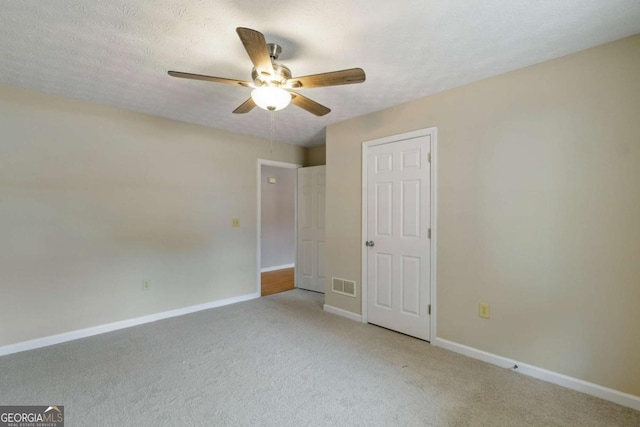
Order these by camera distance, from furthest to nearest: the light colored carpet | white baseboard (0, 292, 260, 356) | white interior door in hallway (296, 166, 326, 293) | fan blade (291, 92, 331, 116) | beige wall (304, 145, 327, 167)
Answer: beige wall (304, 145, 327, 167)
white interior door in hallway (296, 166, 326, 293)
white baseboard (0, 292, 260, 356)
fan blade (291, 92, 331, 116)
the light colored carpet

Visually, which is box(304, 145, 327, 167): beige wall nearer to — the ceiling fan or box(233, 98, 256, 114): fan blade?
box(233, 98, 256, 114): fan blade

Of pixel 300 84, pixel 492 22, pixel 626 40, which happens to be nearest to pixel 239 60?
pixel 300 84

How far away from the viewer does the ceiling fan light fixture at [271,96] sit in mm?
1840

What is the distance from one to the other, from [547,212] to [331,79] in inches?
74.3

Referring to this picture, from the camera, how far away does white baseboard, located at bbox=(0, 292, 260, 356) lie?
8.63ft

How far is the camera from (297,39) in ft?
6.26

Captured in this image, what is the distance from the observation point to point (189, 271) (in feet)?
12.2

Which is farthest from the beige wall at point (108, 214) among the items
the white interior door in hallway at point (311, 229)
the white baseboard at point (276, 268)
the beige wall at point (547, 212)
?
the beige wall at point (547, 212)

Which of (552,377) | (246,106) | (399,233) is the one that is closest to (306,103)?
(246,106)

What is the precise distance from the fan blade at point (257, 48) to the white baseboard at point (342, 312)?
278 centimetres

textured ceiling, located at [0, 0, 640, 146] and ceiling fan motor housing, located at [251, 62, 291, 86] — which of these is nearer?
textured ceiling, located at [0, 0, 640, 146]

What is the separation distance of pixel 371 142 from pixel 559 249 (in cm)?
199

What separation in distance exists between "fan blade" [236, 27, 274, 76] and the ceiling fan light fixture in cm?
9

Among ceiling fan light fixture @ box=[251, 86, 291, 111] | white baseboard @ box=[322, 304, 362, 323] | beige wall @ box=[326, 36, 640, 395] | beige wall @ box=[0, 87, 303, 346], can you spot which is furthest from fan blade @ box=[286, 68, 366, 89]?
white baseboard @ box=[322, 304, 362, 323]
